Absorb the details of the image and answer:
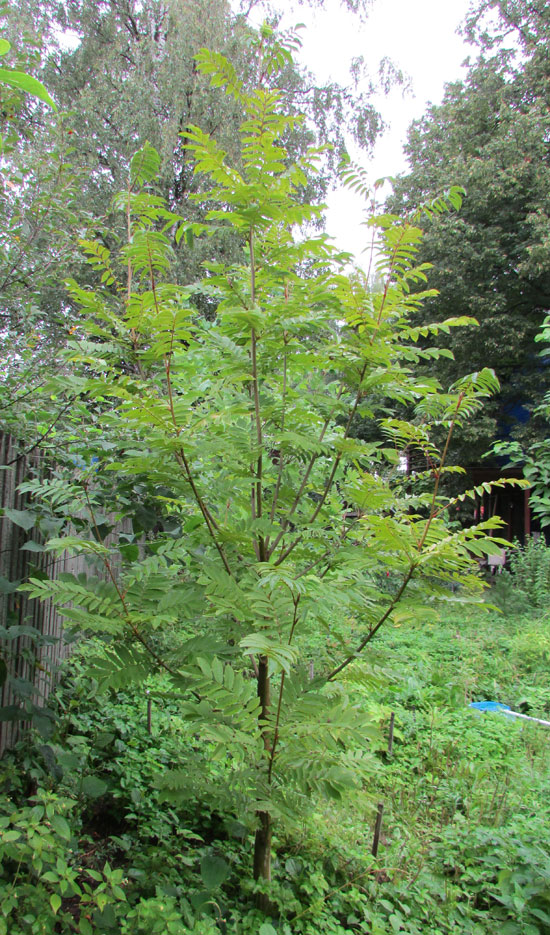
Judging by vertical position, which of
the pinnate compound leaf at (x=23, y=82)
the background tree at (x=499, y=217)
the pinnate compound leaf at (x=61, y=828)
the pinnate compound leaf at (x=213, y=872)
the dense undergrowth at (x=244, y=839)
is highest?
the background tree at (x=499, y=217)

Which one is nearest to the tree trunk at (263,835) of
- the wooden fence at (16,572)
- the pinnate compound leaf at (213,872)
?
the pinnate compound leaf at (213,872)

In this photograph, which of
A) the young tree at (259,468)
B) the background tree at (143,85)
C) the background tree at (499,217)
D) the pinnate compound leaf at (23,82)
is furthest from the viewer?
the background tree at (499,217)

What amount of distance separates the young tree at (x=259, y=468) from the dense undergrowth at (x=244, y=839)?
21 centimetres

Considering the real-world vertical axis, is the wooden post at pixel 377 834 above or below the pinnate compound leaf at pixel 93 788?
below

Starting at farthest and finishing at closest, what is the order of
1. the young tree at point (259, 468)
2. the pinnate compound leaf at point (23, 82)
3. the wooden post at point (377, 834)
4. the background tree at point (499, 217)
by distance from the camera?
the background tree at point (499, 217)
the wooden post at point (377, 834)
the young tree at point (259, 468)
the pinnate compound leaf at point (23, 82)

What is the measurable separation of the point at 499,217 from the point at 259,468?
16409mm

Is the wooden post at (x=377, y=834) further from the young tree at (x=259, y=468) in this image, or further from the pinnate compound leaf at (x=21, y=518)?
the pinnate compound leaf at (x=21, y=518)

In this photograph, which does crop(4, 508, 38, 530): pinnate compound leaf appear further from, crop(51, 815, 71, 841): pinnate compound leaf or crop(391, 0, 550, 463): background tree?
crop(391, 0, 550, 463): background tree

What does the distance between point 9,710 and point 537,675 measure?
5.29m

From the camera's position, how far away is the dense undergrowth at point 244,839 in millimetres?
1906

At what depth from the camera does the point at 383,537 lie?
1.79m

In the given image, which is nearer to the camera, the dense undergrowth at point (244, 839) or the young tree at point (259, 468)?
the young tree at point (259, 468)

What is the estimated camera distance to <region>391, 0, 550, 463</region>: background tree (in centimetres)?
1491

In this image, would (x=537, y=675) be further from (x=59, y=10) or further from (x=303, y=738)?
(x=59, y=10)
